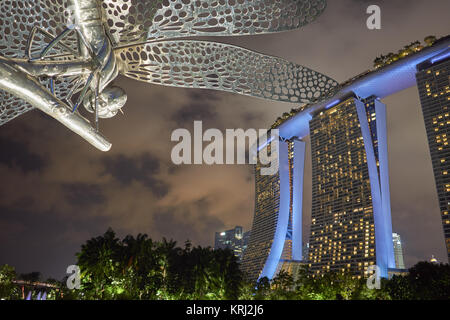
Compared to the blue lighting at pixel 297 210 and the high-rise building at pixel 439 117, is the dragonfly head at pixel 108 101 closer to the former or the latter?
the high-rise building at pixel 439 117

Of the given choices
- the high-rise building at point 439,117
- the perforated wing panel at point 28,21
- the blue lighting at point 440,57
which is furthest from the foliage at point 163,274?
the blue lighting at point 440,57

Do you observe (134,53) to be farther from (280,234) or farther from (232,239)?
(232,239)

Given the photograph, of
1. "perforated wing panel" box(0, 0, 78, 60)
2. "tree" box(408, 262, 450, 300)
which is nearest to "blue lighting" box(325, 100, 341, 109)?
"tree" box(408, 262, 450, 300)

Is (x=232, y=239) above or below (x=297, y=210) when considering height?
above

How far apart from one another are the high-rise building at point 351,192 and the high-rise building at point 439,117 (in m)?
9.49

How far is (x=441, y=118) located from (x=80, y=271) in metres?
49.3

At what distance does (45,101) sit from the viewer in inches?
153

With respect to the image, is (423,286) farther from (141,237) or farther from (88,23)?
(88,23)

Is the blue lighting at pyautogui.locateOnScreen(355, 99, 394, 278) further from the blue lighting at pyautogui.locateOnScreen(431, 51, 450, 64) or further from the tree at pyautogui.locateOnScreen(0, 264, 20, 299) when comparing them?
the tree at pyautogui.locateOnScreen(0, 264, 20, 299)

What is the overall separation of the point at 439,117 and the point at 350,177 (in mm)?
16001

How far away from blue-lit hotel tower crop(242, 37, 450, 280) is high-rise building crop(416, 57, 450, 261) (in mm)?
119

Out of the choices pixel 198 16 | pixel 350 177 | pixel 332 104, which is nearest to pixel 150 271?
pixel 198 16
